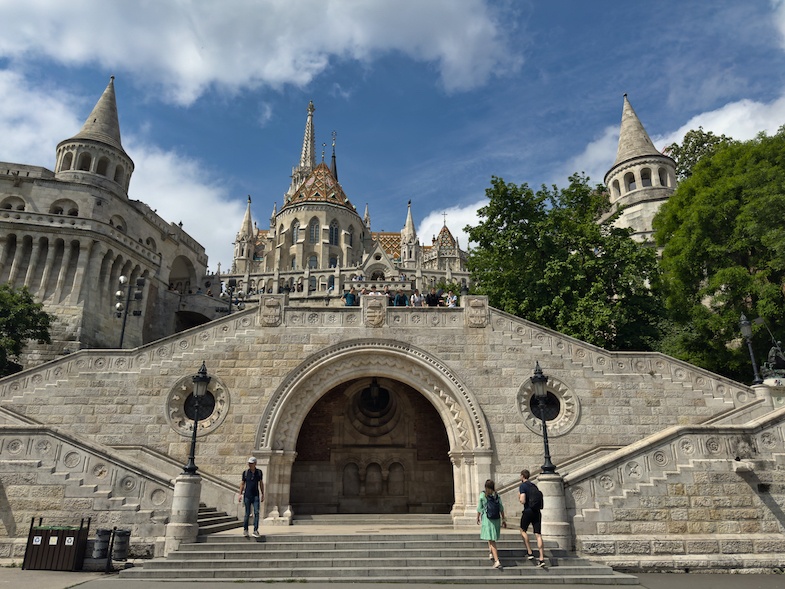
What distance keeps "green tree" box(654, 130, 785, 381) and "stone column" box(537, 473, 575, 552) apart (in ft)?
39.8

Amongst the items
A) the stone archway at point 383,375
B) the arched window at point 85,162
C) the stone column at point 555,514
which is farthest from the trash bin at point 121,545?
the arched window at point 85,162

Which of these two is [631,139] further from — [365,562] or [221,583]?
[221,583]

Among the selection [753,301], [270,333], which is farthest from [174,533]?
[753,301]

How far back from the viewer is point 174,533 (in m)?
9.60

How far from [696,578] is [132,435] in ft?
45.4

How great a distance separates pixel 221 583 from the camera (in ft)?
26.6

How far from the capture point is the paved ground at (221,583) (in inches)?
303

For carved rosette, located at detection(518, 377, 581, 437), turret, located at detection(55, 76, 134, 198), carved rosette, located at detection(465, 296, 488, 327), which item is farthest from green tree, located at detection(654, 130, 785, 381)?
turret, located at detection(55, 76, 134, 198)

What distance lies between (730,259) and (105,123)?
139 ft

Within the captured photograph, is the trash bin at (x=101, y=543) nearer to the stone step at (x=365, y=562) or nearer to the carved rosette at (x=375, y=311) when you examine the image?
the stone step at (x=365, y=562)

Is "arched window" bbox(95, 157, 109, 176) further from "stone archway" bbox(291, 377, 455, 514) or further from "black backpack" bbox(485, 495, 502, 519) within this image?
"black backpack" bbox(485, 495, 502, 519)

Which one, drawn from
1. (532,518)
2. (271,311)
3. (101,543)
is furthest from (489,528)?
(271,311)

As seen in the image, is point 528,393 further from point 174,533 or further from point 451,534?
point 174,533

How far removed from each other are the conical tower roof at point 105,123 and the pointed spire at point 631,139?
3999cm
